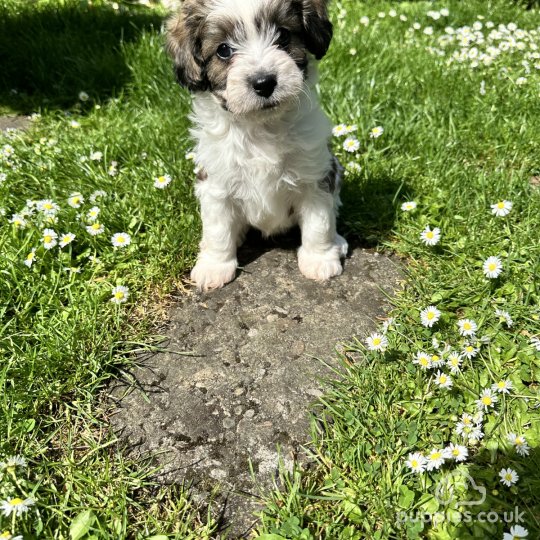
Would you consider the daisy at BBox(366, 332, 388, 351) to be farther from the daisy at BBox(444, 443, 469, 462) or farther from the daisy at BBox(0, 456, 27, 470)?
the daisy at BBox(0, 456, 27, 470)

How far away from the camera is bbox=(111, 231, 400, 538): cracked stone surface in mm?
2771

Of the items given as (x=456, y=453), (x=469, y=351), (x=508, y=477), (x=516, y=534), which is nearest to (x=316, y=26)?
(x=469, y=351)

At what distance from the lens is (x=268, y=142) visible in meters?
3.20

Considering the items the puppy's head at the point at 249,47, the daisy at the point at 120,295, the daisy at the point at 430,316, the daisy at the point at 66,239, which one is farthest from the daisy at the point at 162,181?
the daisy at the point at 430,316

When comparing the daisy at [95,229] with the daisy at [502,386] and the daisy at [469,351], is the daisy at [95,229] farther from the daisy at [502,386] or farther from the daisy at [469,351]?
the daisy at [502,386]

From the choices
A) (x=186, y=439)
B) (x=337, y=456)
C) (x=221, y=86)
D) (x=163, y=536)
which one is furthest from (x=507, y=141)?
(x=163, y=536)

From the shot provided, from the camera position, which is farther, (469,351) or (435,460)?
(469,351)

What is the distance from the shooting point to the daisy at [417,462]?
2518 millimetres

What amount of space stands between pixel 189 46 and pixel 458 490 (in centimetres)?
Answer: 273

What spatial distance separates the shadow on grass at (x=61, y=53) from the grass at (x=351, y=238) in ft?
0.09

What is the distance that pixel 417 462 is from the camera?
2.54m

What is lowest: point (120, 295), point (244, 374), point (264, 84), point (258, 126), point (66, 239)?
point (244, 374)

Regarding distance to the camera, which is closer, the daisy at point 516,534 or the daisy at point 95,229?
the daisy at point 516,534

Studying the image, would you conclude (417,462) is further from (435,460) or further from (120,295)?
(120,295)
